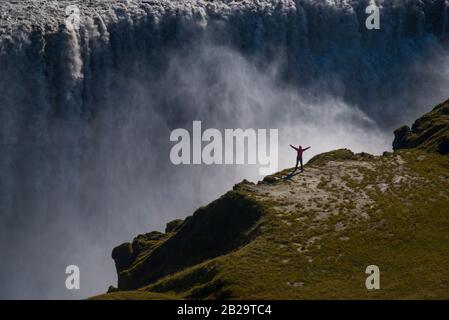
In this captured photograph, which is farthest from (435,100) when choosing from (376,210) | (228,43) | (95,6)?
(376,210)

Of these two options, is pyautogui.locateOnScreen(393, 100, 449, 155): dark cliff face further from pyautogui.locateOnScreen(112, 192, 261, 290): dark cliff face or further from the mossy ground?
pyautogui.locateOnScreen(112, 192, 261, 290): dark cliff face

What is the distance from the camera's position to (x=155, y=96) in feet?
502

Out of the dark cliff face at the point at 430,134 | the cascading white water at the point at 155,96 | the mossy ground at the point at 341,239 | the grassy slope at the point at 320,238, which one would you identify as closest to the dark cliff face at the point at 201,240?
the grassy slope at the point at 320,238

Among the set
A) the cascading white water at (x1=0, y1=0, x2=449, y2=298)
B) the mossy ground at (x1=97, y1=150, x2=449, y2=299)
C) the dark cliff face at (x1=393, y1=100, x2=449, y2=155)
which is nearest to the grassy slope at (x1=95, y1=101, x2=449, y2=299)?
the mossy ground at (x1=97, y1=150, x2=449, y2=299)

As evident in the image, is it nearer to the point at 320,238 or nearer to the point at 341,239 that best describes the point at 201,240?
the point at 320,238

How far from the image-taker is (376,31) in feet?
541

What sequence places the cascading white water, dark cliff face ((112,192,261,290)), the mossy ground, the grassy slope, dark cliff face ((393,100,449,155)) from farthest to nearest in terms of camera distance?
the cascading white water < dark cliff face ((393,100,449,155)) < dark cliff face ((112,192,261,290)) < the grassy slope < the mossy ground

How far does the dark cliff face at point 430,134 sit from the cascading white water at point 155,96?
32.1m

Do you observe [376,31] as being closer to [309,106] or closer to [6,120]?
[309,106]

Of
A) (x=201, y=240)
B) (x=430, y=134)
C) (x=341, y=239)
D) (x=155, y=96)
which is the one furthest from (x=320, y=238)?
(x=155, y=96)

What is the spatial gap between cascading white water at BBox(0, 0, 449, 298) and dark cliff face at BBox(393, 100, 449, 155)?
105 feet

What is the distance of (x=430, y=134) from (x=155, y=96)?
180 ft

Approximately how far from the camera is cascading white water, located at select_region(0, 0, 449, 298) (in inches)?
5428
